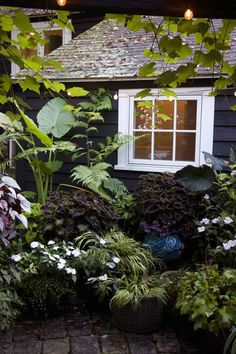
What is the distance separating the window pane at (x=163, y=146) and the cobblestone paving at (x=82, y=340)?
2777 mm

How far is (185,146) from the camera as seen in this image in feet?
18.7

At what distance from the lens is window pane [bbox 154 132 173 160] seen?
19.0 ft

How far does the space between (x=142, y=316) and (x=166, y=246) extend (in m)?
1.06

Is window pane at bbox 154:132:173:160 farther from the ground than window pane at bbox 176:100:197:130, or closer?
closer

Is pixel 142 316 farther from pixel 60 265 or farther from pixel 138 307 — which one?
pixel 60 265

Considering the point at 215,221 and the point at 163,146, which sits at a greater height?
the point at 163,146

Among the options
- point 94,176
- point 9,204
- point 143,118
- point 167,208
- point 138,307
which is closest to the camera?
point 9,204

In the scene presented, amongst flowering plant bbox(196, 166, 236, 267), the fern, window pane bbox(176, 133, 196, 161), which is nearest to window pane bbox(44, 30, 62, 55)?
the fern

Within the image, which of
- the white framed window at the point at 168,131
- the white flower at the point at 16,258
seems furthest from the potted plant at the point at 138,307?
the white framed window at the point at 168,131

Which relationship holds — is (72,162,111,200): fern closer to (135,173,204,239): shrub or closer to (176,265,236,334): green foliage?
(135,173,204,239): shrub

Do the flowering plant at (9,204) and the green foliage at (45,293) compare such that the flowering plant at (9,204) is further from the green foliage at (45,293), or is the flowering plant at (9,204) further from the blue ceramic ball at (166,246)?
the blue ceramic ball at (166,246)

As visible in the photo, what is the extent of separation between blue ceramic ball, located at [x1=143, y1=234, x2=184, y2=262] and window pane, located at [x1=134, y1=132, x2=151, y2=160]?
1.78 meters

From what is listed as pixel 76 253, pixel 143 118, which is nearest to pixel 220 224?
pixel 76 253

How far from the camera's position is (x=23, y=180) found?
650cm
